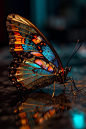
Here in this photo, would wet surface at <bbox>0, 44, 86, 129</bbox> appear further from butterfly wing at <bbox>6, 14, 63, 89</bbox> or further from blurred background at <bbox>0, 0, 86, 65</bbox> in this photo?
blurred background at <bbox>0, 0, 86, 65</bbox>

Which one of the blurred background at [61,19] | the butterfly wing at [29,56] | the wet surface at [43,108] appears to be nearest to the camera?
the wet surface at [43,108]

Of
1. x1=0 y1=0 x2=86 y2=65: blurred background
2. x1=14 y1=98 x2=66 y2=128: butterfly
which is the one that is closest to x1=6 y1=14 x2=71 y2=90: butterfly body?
x1=14 y1=98 x2=66 y2=128: butterfly

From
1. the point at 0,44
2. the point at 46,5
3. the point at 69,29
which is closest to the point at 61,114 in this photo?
the point at 0,44

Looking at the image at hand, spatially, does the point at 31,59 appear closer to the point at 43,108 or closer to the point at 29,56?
the point at 29,56

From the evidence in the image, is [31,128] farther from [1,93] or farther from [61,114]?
[1,93]

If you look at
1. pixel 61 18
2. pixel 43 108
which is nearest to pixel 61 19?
pixel 61 18

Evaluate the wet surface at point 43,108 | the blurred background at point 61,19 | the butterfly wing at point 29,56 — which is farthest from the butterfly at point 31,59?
the blurred background at point 61,19

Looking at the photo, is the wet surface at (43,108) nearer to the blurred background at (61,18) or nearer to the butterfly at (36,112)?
the butterfly at (36,112)

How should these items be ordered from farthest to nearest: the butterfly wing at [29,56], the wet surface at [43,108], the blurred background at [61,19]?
the blurred background at [61,19]
the butterfly wing at [29,56]
the wet surface at [43,108]
